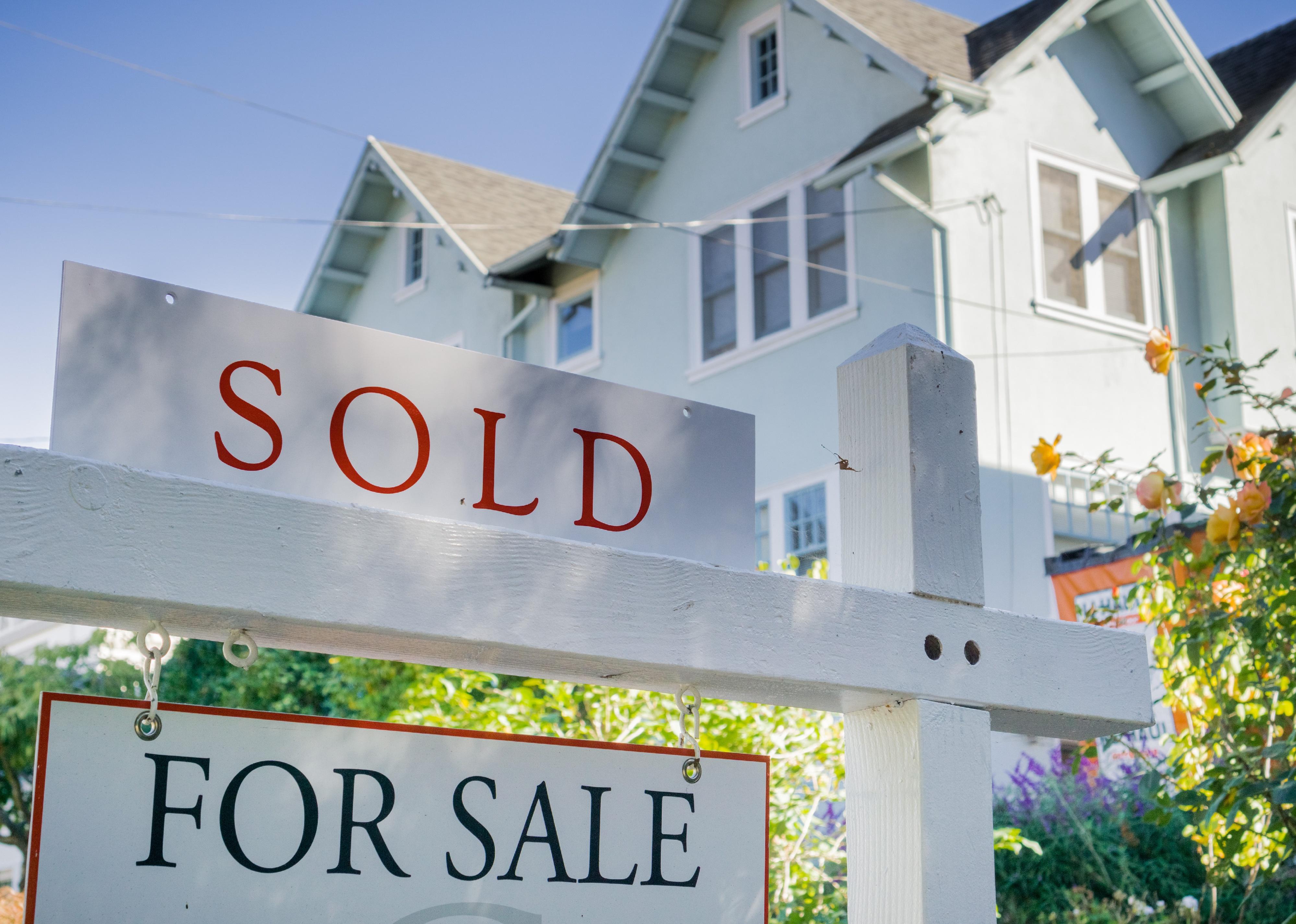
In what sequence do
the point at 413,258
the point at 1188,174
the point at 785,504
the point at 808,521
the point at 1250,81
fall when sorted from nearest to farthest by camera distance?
the point at 808,521 < the point at 785,504 < the point at 1188,174 < the point at 1250,81 < the point at 413,258

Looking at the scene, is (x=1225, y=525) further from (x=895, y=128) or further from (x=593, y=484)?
(x=895, y=128)

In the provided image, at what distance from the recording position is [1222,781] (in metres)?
3.64

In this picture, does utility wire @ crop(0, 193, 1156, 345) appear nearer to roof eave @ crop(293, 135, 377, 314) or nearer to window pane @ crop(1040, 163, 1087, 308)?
window pane @ crop(1040, 163, 1087, 308)

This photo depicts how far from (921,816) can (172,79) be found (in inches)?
399

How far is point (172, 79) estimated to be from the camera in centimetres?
1057

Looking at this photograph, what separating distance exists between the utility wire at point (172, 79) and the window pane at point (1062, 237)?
22.3 feet

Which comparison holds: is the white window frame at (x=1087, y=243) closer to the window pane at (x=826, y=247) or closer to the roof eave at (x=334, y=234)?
the window pane at (x=826, y=247)

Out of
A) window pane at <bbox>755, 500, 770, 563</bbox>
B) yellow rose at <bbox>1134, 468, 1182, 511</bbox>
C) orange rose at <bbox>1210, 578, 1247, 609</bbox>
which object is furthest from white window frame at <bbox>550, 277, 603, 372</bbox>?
yellow rose at <bbox>1134, 468, 1182, 511</bbox>

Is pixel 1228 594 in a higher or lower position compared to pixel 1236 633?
higher

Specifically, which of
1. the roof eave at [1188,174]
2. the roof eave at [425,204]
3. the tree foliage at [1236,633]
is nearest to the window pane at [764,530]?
the roof eave at [1188,174]

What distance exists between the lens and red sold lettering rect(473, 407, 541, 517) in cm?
201

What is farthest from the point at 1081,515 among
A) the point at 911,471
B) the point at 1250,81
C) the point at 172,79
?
the point at 911,471

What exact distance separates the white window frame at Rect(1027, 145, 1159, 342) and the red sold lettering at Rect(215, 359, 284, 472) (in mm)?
10346

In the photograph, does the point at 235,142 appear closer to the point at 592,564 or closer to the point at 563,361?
Result: the point at 563,361
